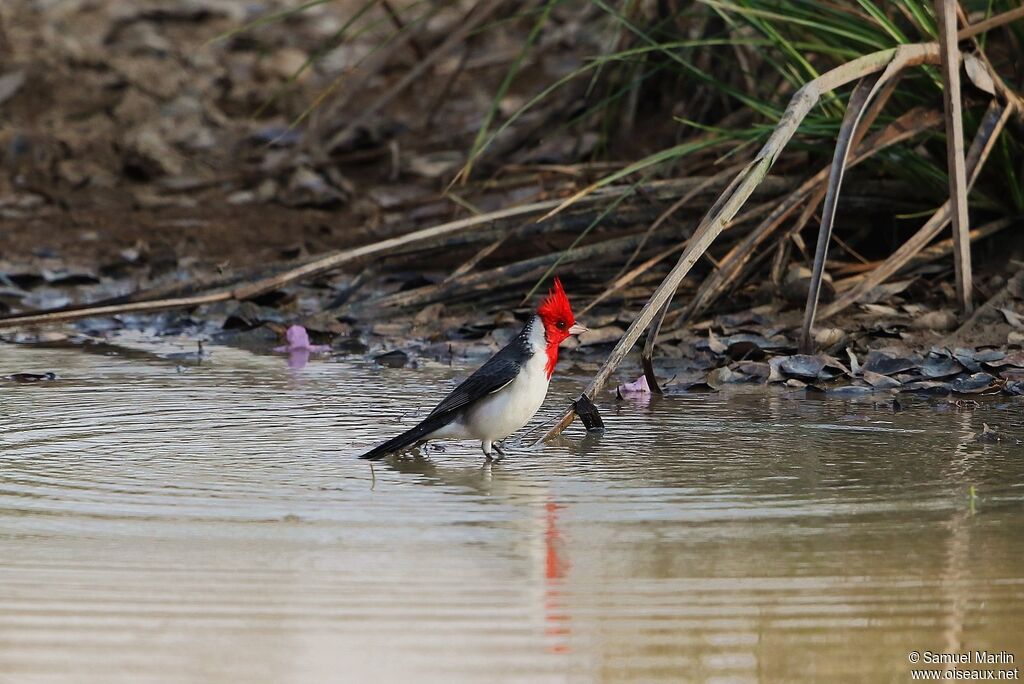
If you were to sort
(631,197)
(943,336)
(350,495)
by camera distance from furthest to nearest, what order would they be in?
(631,197)
(943,336)
(350,495)

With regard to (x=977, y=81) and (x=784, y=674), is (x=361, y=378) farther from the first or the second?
(x=784, y=674)

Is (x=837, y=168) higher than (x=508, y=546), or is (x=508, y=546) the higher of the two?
(x=837, y=168)

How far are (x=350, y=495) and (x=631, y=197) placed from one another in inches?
108

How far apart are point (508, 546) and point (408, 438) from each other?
3.29 feet

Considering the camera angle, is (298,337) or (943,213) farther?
(298,337)

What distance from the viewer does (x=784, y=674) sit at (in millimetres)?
2371

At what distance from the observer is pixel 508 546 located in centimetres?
312

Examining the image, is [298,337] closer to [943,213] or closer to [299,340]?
[299,340]

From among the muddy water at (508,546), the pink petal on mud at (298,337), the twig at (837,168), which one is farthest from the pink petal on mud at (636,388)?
the pink petal on mud at (298,337)

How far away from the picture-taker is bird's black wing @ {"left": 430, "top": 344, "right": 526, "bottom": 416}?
165 inches

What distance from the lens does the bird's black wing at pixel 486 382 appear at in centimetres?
419

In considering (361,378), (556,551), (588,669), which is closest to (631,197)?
(361,378)

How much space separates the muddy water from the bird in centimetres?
9

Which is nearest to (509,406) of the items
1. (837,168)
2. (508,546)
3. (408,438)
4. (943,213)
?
(408,438)
